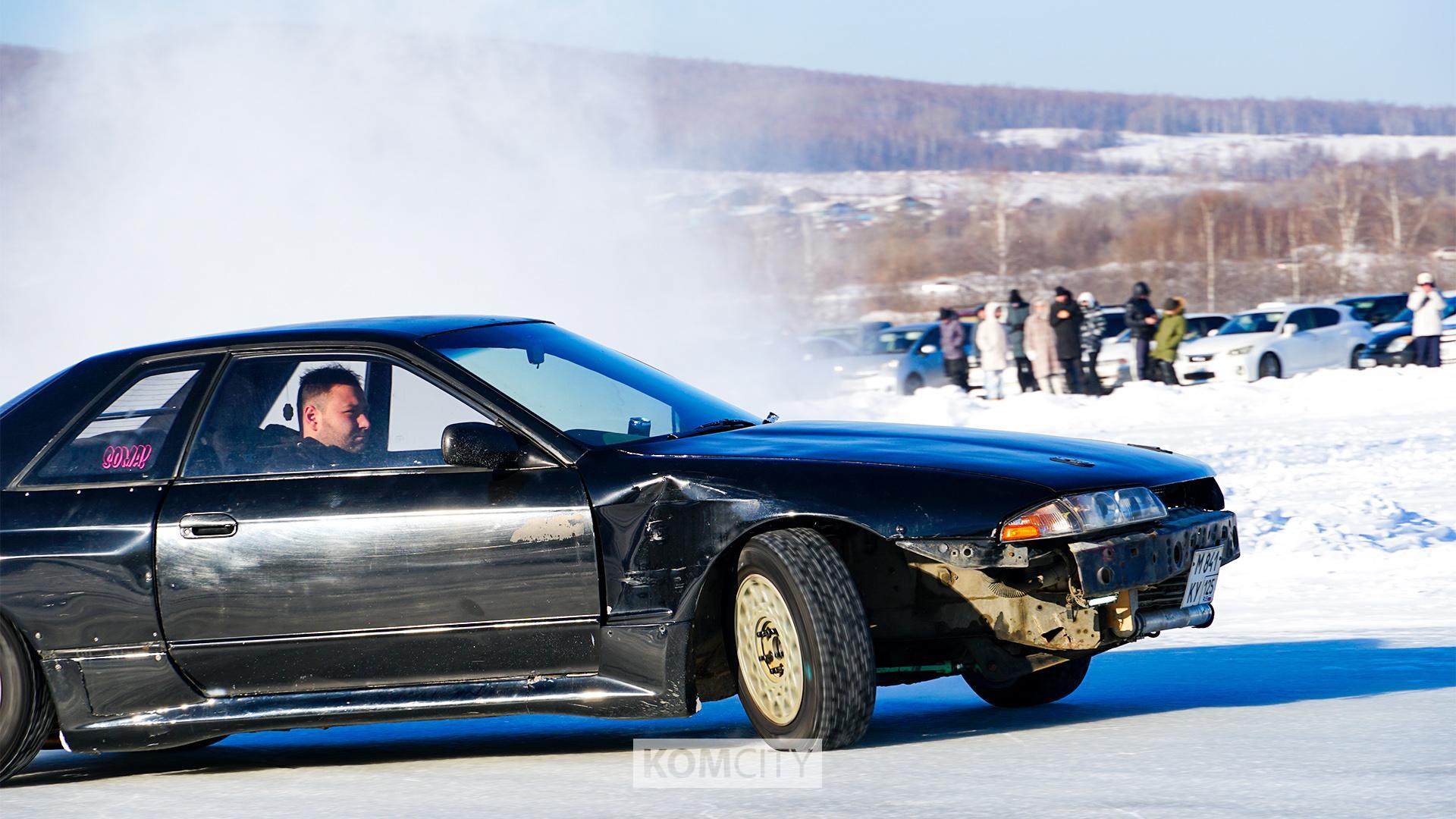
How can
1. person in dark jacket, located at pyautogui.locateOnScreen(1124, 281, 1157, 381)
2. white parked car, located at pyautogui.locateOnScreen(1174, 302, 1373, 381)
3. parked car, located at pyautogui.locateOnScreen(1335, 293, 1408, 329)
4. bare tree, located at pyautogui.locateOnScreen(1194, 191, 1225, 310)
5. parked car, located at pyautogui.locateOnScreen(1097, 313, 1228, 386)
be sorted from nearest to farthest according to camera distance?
person in dark jacket, located at pyautogui.locateOnScreen(1124, 281, 1157, 381) < white parked car, located at pyautogui.locateOnScreen(1174, 302, 1373, 381) < parked car, located at pyautogui.locateOnScreen(1097, 313, 1228, 386) < parked car, located at pyautogui.locateOnScreen(1335, 293, 1408, 329) < bare tree, located at pyautogui.locateOnScreen(1194, 191, 1225, 310)

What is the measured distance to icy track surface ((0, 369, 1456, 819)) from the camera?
443 centimetres

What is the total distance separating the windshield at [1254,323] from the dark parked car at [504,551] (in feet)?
80.1

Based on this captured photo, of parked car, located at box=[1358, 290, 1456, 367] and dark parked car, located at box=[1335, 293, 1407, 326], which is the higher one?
dark parked car, located at box=[1335, 293, 1407, 326]

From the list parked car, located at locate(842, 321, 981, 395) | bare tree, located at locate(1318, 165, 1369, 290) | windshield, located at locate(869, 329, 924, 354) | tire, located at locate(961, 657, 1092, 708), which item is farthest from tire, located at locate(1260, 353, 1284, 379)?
bare tree, located at locate(1318, 165, 1369, 290)

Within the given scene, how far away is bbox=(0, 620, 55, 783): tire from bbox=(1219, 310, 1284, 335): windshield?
25.6 m

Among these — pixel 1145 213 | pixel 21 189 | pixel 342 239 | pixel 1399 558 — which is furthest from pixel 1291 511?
pixel 1145 213

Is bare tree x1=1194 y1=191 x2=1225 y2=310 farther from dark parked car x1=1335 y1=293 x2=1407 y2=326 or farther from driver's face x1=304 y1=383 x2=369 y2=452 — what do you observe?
driver's face x1=304 y1=383 x2=369 y2=452

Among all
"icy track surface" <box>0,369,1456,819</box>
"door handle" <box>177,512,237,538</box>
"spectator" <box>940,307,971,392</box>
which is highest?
"spectator" <box>940,307,971,392</box>

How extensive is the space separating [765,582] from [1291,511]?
6.82 m

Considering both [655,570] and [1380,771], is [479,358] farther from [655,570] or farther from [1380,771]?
[1380,771]

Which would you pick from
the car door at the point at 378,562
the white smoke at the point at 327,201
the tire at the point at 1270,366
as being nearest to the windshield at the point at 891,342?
the white smoke at the point at 327,201

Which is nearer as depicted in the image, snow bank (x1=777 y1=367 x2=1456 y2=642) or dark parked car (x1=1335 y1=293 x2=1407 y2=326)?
snow bank (x1=777 y1=367 x2=1456 y2=642)

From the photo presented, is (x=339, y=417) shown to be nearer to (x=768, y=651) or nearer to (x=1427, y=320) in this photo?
(x=768, y=651)

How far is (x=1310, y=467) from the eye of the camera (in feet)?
47.1
